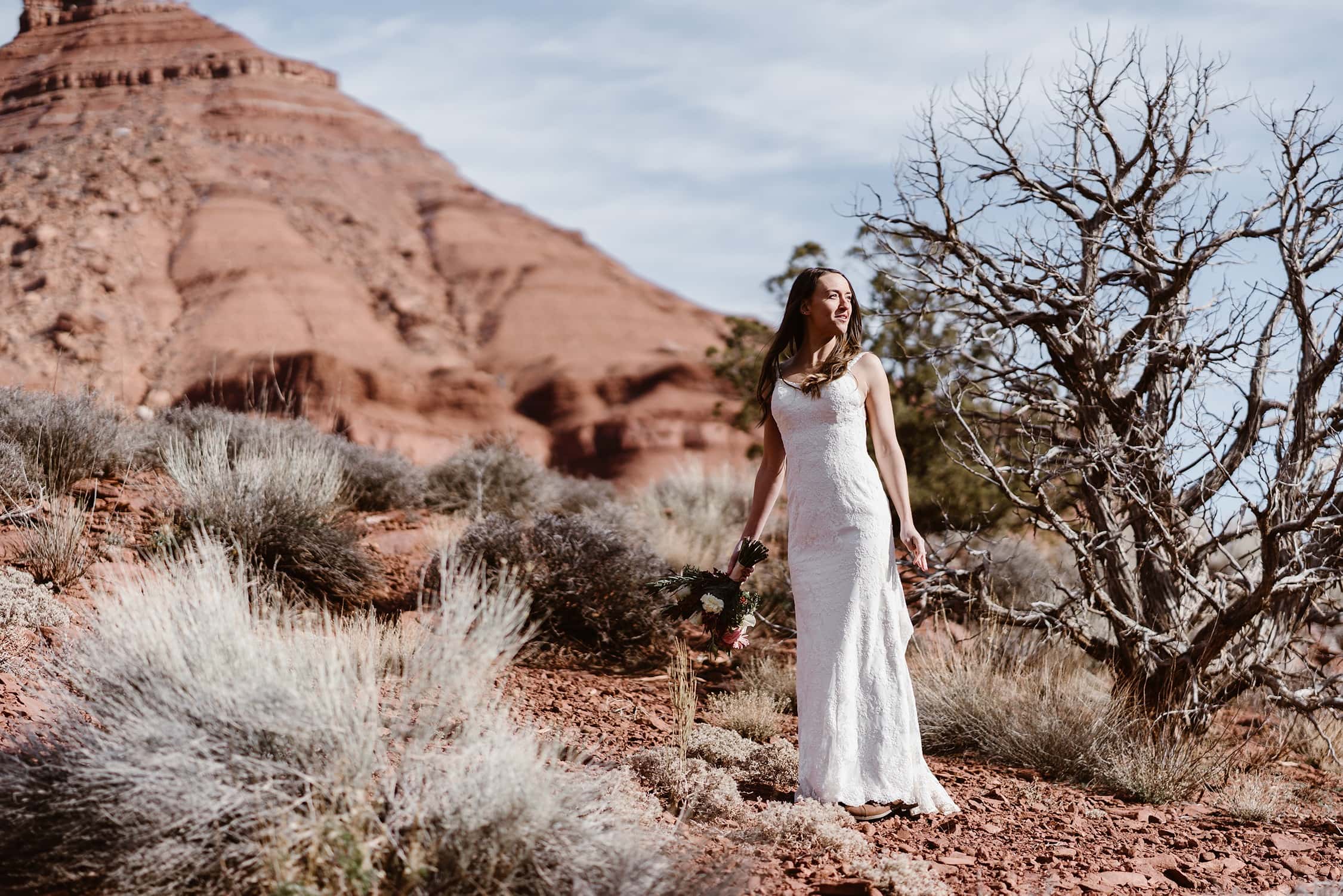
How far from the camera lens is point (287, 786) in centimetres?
275

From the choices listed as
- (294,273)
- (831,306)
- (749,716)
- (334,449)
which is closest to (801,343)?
(831,306)

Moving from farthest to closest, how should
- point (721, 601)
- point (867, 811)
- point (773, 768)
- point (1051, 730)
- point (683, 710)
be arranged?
point (1051, 730), point (683, 710), point (773, 768), point (721, 601), point (867, 811)

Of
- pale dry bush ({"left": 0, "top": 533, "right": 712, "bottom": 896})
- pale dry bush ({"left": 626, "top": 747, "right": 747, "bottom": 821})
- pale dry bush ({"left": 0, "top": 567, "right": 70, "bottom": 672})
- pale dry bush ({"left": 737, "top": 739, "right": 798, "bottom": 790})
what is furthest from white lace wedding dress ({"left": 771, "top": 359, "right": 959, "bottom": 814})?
pale dry bush ({"left": 0, "top": 567, "right": 70, "bottom": 672})

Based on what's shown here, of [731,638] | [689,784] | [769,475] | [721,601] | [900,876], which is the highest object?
[769,475]

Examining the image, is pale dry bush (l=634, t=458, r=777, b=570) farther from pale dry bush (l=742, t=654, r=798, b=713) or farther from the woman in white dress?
the woman in white dress

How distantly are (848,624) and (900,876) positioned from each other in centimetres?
102

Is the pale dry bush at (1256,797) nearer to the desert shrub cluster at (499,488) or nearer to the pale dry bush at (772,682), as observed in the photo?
the pale dry bush at (772,682)

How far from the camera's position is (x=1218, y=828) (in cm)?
460

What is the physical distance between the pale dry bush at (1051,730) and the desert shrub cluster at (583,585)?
189cm

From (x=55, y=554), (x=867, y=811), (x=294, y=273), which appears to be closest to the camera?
(x=867, y=811)

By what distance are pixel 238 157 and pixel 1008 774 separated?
41.2m

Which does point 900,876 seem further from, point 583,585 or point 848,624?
point 583,585

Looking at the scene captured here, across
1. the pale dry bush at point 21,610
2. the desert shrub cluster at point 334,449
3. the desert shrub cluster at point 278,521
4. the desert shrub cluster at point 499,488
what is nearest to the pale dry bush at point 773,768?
the desert shrub cluster at point 278,521

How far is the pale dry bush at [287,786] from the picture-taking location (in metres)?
2.58
